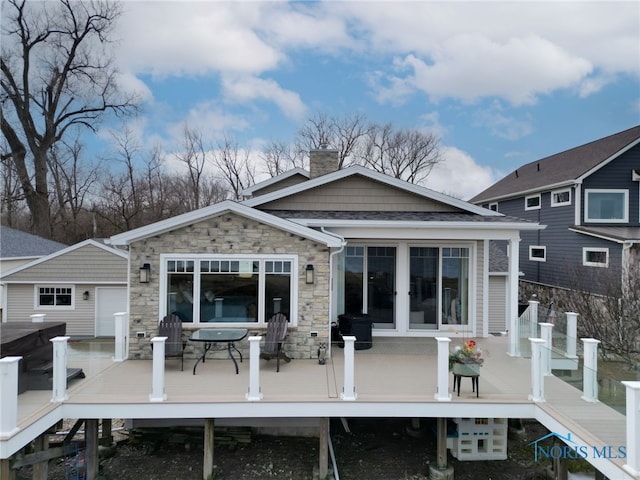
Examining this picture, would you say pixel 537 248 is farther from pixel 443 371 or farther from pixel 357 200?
pixel 443 371

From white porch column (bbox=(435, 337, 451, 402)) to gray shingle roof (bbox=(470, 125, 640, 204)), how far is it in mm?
13598

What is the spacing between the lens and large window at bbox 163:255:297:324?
8.61m

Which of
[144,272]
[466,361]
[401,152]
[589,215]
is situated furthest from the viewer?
[401,152]

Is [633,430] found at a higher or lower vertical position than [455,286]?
lower

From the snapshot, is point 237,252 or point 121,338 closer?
point 121,338

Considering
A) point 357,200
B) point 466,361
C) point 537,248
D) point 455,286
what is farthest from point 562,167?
point 466,361

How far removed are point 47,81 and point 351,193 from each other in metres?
23.9

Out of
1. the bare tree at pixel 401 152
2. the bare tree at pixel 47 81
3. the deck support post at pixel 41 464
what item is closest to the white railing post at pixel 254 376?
the deck support post at pixel 41 464

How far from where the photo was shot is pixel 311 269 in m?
8.55

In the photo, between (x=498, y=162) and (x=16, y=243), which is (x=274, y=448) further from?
(x=498, y=162)

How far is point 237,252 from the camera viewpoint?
8.64 meters

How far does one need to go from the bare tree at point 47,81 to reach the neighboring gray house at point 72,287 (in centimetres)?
1118

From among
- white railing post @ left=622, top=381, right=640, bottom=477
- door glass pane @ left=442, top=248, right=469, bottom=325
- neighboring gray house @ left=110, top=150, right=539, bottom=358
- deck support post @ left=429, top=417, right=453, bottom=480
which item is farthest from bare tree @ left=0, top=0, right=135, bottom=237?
white railing post @ left=622, top=381, right=640, bottom=477

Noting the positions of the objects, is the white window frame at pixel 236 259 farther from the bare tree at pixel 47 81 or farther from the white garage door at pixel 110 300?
the bare tree at pixel 47 81
